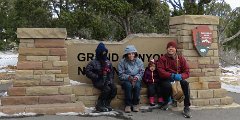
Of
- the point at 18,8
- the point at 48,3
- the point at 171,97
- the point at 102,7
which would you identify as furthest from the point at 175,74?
the point at 48,3

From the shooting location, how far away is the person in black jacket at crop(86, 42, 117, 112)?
7070 mm

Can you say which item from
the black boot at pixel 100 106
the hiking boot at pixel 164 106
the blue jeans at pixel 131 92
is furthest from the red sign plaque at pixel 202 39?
the black boot at pixel 100 106

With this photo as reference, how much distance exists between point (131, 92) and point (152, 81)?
609 mm

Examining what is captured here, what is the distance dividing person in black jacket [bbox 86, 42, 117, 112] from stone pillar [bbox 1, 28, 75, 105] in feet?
1.79

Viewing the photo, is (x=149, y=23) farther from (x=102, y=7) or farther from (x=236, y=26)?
(x=236, y=26)

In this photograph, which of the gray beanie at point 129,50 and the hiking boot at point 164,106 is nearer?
the gray beanie at point 129,50

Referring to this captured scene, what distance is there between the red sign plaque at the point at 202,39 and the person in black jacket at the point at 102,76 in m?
2.01

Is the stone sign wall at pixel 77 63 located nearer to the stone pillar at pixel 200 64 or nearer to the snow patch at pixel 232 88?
the stone pillar at pixel 200 64

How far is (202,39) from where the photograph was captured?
7902mm

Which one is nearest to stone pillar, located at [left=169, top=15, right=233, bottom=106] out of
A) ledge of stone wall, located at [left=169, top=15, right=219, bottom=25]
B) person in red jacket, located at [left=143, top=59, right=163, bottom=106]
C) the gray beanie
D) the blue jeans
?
ledge of stone wall, located at [left=169, top=15, right=219, bottom=25]

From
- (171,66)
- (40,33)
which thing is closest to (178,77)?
(171,66)

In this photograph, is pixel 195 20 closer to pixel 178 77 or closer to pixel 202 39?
pixel 202 39

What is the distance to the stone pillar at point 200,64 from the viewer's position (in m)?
7.89

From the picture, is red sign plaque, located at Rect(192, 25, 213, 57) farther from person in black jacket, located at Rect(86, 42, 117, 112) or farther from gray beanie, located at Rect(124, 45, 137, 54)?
person in black jacket, located at Rect(86, 42, 117, 112)
